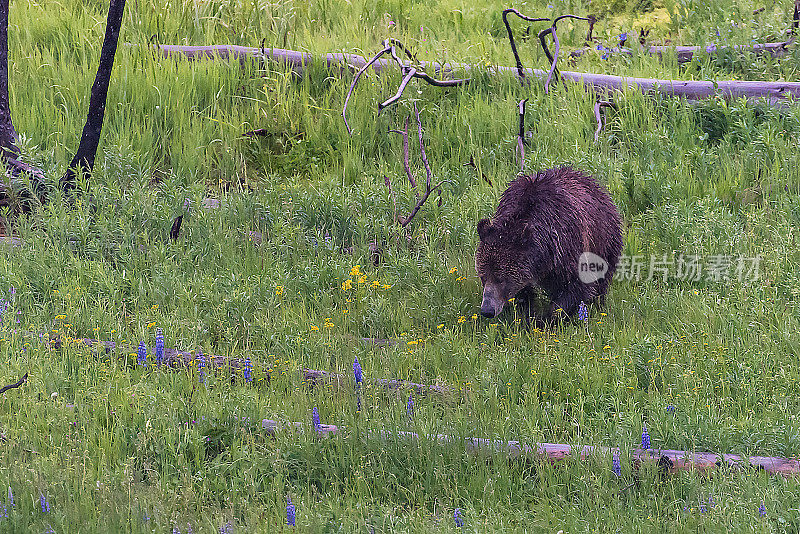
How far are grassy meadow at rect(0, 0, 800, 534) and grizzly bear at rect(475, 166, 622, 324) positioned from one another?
0.26 metres

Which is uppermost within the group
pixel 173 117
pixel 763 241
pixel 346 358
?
pixel 173 117

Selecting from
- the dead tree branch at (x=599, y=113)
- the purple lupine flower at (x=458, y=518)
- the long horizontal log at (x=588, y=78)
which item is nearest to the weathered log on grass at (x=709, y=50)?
the long horizontal log at (x=588, y=78)

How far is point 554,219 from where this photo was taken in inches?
212

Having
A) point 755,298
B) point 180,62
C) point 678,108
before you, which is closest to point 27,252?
point 180,62

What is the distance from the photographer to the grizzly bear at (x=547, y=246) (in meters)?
5.38

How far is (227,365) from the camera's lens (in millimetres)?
4887

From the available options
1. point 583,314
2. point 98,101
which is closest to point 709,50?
point 583,314

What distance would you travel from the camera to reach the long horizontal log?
794cm

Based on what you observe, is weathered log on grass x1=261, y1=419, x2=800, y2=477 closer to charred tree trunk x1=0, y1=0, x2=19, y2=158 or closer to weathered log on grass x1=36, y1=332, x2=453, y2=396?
weathered log on grass x1=36, y1=332, x2=453, y2=396

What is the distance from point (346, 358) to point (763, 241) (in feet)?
11.2

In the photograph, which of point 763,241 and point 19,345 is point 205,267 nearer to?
point 19,345

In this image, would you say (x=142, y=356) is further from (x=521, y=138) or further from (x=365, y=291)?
(x=521, y=138)

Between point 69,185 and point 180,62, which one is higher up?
point 180,62

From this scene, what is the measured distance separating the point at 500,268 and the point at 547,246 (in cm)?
34
